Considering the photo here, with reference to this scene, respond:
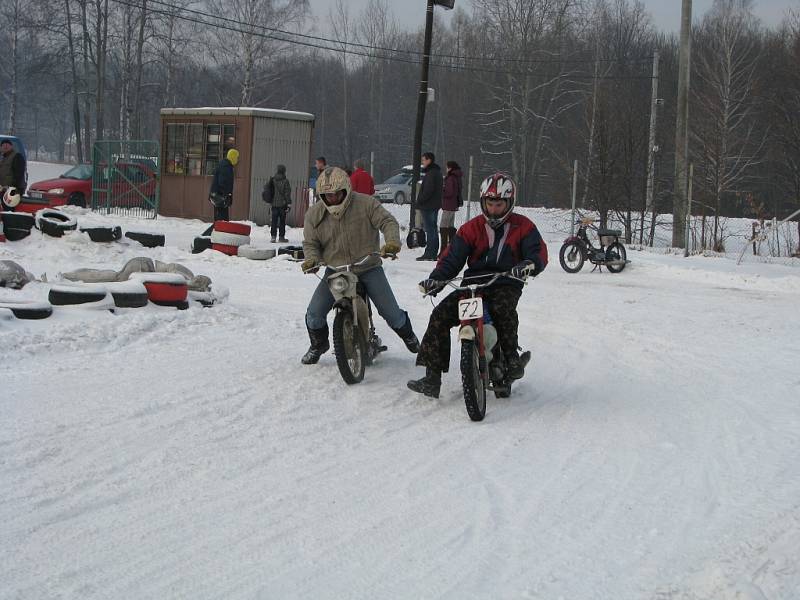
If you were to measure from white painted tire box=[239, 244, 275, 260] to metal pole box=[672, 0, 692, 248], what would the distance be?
10.5 metres

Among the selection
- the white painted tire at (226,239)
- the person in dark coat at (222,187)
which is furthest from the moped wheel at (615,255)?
the person in dark coat at (222,187)

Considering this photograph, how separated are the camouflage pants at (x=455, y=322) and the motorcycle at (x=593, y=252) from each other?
11108mm

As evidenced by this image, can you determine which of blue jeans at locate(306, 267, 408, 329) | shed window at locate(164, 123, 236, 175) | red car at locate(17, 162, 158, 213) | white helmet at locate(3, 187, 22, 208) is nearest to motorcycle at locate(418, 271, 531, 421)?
blue jeans at locate(306, 267, 408, 329)

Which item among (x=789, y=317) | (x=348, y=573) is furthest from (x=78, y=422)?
(x=789, y=317)

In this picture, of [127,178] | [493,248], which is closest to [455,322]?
[493,248]

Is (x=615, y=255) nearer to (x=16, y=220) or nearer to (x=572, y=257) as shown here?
(x=572, y=257)

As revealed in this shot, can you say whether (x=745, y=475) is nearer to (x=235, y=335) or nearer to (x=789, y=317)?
(x=235, y=335)

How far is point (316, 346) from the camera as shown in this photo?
8336mm

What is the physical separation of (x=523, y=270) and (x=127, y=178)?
2277 centimetres

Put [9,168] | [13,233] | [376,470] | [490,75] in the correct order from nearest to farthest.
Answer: [376,470]
[13,233]
[9,168]
[490,75]

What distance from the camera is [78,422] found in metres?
6.09

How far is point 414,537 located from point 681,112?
20.8 m

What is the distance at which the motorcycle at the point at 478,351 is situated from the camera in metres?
6.57

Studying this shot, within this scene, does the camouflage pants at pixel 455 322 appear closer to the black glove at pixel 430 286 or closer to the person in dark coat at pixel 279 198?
the black glove at pixel 430 286
